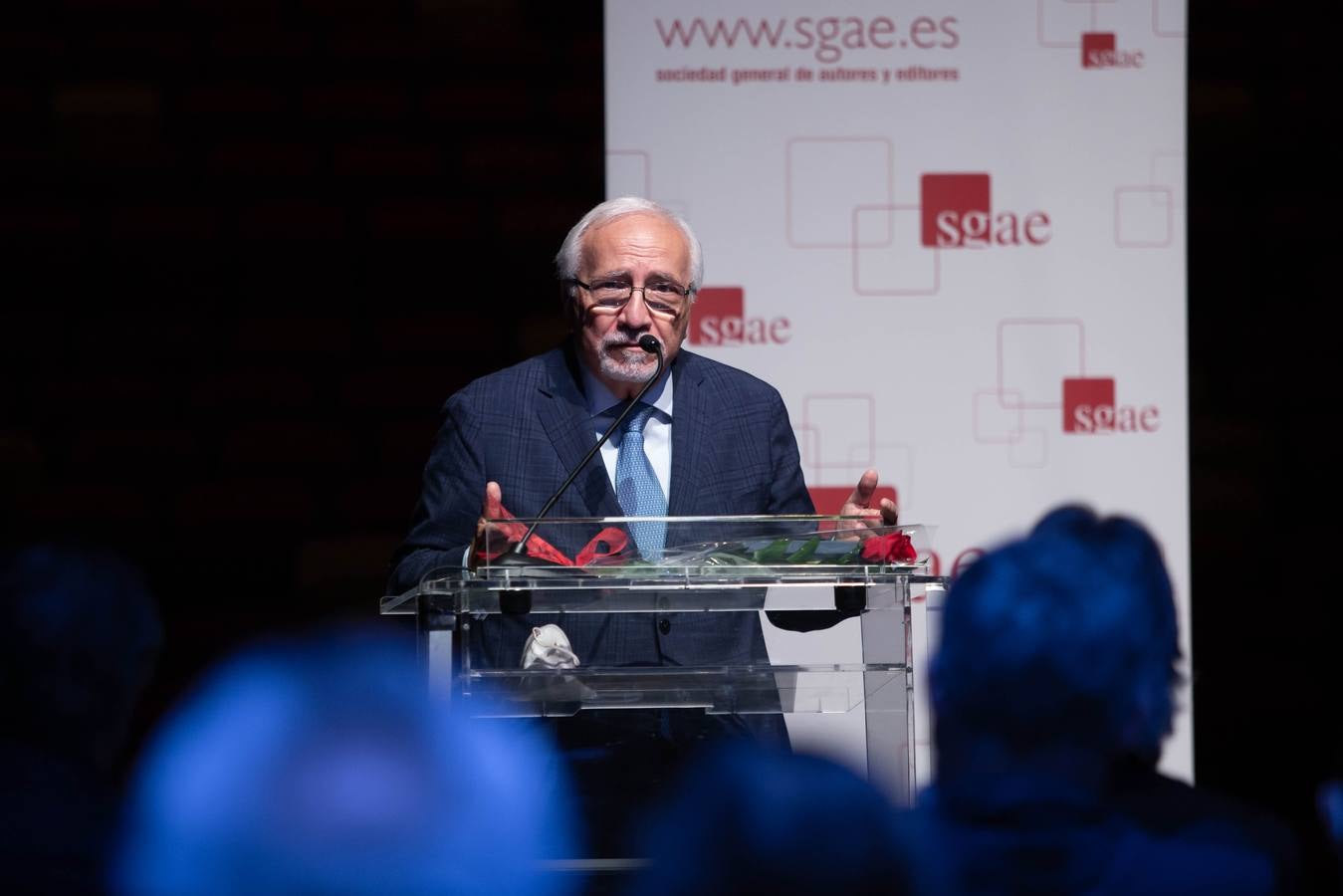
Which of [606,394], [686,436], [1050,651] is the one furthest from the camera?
[606,394]

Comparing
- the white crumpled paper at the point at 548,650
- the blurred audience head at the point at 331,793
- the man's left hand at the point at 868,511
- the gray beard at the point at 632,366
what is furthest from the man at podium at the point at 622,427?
the blurred audience head at the point at 331,793

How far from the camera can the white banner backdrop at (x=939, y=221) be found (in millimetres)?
3734

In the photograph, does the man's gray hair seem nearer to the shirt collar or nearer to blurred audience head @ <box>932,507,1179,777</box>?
the shirt collar

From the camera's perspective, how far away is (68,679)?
112 centimetres

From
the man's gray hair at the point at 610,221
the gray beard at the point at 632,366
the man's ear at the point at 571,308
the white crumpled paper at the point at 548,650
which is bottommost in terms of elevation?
the white crumpled paper at the point at 548,650

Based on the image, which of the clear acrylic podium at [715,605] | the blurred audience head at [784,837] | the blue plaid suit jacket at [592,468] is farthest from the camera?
the blue plaid suit jacket at [592,468]

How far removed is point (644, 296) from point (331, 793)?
2.05 metres

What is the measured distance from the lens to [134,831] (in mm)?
825

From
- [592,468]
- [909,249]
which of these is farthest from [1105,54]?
[592,468]

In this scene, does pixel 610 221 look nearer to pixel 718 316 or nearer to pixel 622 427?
pixel 622 427

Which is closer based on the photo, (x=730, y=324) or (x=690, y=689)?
(x=690, y=689)

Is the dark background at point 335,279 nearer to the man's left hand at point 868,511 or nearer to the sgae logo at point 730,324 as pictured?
the sgae logo at point 730,324

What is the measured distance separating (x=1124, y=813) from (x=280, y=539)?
3531mm

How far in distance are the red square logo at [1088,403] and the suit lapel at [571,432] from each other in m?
1.48
